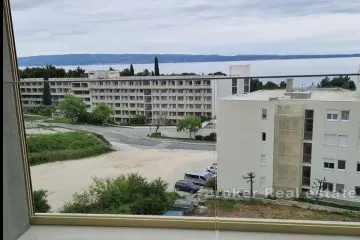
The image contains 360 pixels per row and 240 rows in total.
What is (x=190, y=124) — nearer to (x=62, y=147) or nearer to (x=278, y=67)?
(x=278, y=67)

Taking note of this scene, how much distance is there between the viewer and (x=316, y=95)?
263cm

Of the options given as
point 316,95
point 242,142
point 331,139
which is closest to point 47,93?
point 242,142

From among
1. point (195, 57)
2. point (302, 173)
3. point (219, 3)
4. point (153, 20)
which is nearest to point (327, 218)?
point (302, 173)

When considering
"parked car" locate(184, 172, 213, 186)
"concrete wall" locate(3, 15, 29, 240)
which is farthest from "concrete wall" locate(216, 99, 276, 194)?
"concrete wall" locate(3, 15, 29, 240)

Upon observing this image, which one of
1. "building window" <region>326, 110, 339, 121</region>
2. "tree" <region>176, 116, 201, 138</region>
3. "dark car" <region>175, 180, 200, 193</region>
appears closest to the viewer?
"building window" <region>326, 110, 339, 121</region>

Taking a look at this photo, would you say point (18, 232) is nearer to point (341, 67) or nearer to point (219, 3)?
point (219, 3)

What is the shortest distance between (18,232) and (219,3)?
2171 mm

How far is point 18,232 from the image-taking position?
297 cm

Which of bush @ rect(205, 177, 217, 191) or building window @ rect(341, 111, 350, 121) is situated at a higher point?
building window @ rect(341, 111, 350, 121)

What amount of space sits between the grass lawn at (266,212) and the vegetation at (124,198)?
0.36 m

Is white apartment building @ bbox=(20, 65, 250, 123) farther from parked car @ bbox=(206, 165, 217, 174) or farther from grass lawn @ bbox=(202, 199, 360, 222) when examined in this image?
grass lawn @ bbox=(202, 199, 360, 222)

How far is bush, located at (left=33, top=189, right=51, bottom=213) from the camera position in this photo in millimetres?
3158

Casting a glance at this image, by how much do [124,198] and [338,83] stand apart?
1749 millimetres

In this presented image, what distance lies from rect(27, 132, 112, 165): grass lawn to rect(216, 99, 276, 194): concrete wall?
874 millimetres
